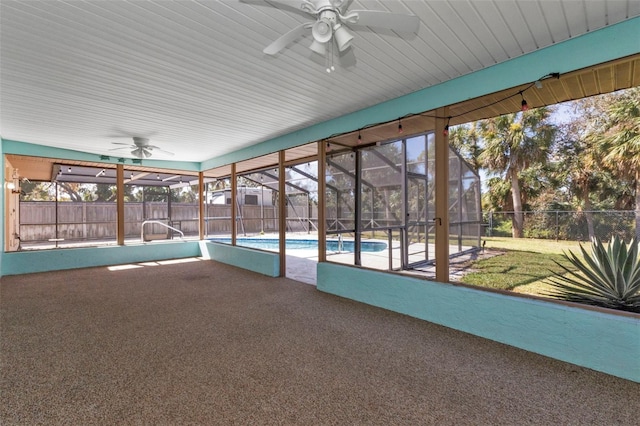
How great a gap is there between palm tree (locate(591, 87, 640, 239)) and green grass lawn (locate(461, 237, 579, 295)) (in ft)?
4.53

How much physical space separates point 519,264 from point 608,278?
3.07m

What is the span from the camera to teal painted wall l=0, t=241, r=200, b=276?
5.75m

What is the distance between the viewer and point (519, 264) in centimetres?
552

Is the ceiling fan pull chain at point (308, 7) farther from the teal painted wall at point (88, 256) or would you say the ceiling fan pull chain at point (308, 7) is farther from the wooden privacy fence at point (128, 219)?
the wooden privacy fence at point (128, 219)

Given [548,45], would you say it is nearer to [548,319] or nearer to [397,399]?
[548,319]

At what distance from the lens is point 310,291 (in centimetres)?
452

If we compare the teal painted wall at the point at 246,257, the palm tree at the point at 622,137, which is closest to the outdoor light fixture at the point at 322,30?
the teal painted wall at the point at 246,257

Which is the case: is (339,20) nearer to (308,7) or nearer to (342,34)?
(342,34)

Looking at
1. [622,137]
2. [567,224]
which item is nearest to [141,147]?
[567,224]

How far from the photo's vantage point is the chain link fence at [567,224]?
384 cm

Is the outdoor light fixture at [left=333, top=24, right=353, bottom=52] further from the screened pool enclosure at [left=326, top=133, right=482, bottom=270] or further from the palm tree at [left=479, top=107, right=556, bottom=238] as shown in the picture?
the palm tree at [left=479, top=107, right=556, bottom=238]

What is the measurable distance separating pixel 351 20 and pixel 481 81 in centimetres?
182

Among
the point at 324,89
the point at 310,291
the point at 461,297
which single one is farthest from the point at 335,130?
the point at 461,297

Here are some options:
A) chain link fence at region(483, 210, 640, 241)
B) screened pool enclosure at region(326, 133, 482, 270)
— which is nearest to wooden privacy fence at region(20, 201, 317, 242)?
screened pool enclosure at region(326, 133, 482, 270)
